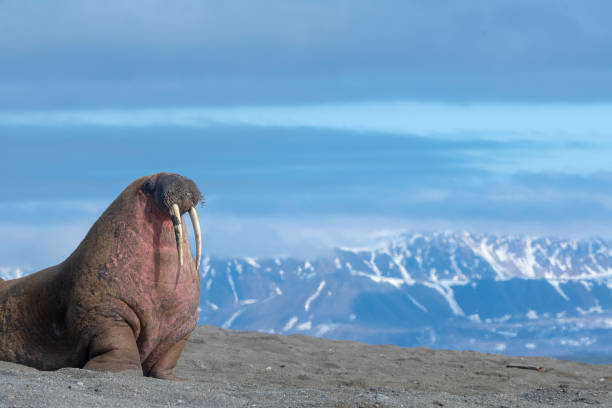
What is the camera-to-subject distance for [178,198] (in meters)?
10.8

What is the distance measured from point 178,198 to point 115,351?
1788mm

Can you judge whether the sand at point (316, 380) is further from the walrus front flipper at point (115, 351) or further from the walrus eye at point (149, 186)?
the walrus eye at point (149, 186)

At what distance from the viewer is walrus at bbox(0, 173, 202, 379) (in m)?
10.9

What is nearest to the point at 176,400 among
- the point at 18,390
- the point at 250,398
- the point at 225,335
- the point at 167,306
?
the point at 250,398

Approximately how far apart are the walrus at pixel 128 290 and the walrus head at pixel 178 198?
1 cm

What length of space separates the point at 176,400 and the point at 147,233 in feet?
8.65

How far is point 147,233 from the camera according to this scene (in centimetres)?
1109

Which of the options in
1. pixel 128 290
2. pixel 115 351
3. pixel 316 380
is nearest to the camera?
pixel 115 351

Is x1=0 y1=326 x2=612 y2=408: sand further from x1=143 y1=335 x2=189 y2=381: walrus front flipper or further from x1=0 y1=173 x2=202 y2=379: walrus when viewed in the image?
x1=0 y1=173 x2=202 y2=379: walrus

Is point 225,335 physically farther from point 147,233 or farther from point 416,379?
point 147,233

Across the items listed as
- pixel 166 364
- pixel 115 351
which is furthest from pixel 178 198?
pixel 166 364

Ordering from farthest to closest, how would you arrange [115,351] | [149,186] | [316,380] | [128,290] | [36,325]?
[316,380] → [36,325] → [149,186] → [128,290] → [115,351]

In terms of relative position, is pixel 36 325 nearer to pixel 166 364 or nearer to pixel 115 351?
pixel 115 351

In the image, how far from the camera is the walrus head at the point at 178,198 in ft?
35.6
